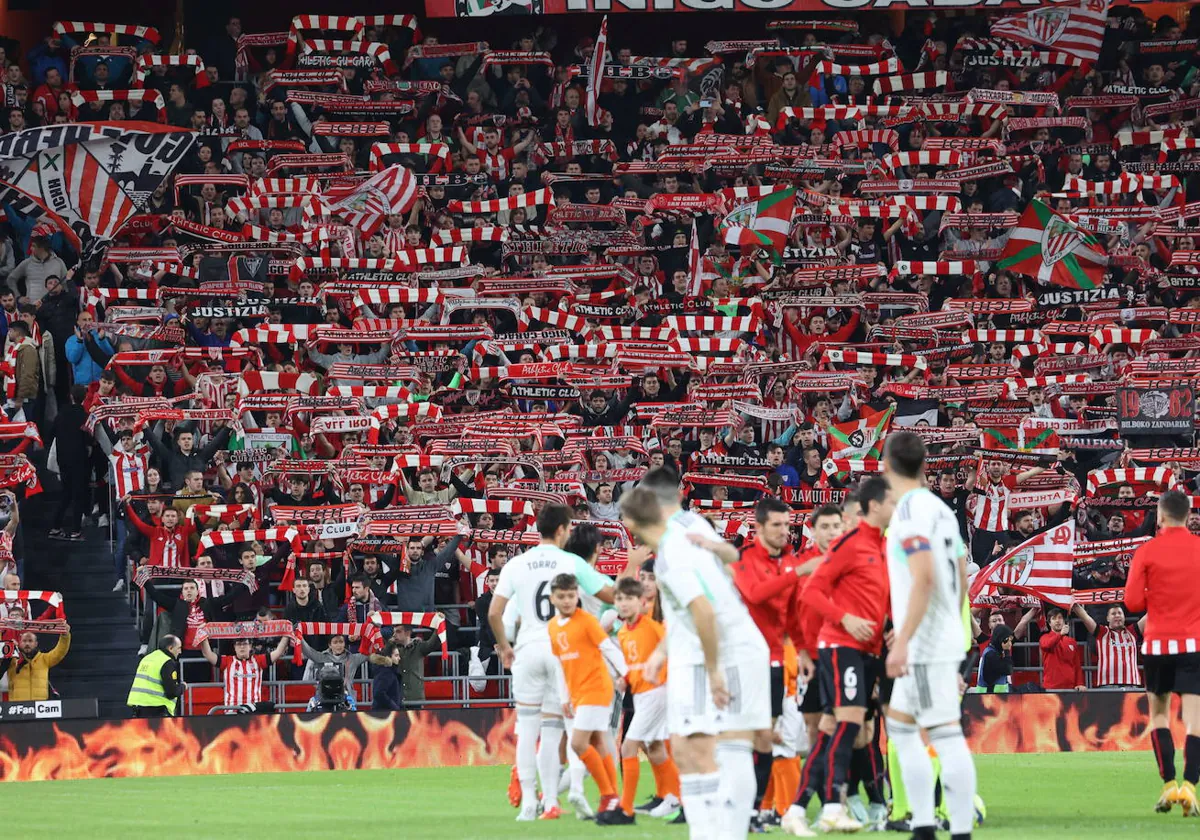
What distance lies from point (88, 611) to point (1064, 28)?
20.4 meters

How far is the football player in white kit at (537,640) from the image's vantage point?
13234 millimetres

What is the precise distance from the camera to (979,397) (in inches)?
1028

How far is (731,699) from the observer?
923 cm

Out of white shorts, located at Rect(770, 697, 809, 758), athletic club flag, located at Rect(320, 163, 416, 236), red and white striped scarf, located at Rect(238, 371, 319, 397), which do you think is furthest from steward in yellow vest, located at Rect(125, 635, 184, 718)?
athletic club flag, located at Rect(320, 163, 416, 236)

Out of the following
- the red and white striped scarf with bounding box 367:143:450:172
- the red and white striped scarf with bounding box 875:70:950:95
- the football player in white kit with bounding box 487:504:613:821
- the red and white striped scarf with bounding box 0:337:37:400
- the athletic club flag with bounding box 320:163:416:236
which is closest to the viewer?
the football player in white kit with bounding box 487:504:613:821

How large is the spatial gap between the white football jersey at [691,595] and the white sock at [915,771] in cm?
85

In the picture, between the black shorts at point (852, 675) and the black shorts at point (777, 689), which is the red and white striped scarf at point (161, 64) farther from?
the black shorts at point (852, 675)

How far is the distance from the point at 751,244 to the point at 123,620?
11.5 meters

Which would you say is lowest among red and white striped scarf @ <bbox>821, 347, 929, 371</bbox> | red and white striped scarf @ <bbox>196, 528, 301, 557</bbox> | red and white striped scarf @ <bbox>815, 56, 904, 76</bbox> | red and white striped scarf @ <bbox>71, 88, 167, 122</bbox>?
red and white striped scarf @ <bbox>196, 528, 301, 557</bbox>

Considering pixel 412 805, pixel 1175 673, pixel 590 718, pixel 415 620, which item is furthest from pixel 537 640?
pixel 415 620

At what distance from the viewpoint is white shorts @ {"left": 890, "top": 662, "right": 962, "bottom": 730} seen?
9344 millimetres

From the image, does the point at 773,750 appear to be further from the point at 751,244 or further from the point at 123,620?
the point at 751,244

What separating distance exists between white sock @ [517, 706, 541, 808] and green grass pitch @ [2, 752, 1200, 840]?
11.5 inches

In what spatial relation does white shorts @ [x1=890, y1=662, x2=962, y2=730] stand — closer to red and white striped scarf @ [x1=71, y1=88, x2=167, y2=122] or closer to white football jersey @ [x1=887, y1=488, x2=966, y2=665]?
white football jersey @ [x1=887, y1=488, x2=966, y2=665]
